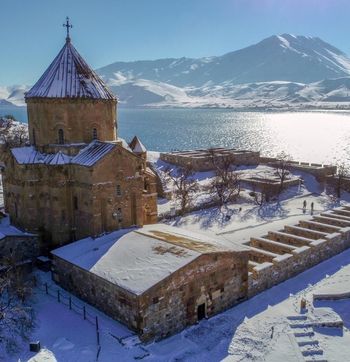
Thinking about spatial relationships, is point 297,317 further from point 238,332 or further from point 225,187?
point 225,187

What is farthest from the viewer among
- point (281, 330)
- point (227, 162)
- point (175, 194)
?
point (227, 162)

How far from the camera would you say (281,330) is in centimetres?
2047

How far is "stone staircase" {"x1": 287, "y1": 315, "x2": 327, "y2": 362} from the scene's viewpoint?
1869 cm

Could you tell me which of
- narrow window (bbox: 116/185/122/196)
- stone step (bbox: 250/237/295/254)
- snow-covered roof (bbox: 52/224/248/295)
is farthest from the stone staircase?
narrow window (bbox: 116/185/122/196)

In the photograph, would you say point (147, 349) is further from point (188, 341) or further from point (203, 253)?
point (203, 253)

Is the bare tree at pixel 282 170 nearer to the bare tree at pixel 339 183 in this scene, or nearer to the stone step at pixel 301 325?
the bare tree at pixel 339 183

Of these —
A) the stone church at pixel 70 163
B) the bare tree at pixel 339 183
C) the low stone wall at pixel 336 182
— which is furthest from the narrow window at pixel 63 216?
the low stone wall at pixel 336 182

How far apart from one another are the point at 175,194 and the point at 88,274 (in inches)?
1025

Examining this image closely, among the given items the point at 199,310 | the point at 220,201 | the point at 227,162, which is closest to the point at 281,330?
the point at 199,310

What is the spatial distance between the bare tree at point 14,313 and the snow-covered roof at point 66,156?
6.68 m

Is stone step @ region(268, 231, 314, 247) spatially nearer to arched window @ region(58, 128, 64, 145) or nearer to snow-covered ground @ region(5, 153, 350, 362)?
snow-covered ground @ region(5, 153, 350, 362)

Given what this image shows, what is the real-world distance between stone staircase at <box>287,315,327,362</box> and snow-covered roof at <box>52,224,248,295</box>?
4565mm

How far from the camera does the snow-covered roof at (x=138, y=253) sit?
798 inches

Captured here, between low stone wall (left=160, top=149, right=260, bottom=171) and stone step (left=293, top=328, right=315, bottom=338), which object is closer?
stone step (left=293, top=328, right=315, bottom=338)
